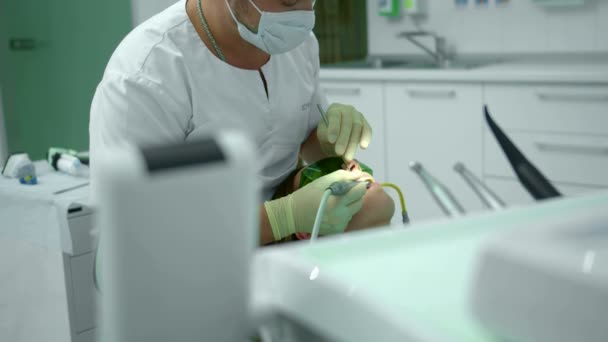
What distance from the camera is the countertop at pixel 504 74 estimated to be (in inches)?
107

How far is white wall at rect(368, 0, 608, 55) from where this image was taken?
3.23 m

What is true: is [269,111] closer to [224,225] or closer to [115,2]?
[224,225]

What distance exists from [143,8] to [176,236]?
3.51m

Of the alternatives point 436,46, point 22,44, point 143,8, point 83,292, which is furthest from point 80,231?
point 22,44

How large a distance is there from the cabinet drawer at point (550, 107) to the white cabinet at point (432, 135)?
102 mm

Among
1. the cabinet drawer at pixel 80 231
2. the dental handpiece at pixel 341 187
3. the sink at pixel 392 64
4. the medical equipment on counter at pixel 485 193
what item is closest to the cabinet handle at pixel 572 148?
the sink at pixel 392 64

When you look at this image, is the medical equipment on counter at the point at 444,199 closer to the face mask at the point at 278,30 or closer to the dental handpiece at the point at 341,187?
the dental handpiece at the point at 341,187

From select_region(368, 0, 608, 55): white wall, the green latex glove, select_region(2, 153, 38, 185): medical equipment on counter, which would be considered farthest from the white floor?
select_region(368, 0, 608, 55): white wall

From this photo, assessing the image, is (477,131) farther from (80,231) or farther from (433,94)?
(80,231)

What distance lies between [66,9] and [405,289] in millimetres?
3889

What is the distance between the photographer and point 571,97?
276 cm

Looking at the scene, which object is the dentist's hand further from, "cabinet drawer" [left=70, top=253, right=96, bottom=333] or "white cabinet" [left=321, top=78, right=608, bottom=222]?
"white cabinet" [left=321, top=78, right=608, bottom=222]

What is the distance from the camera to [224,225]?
407 millimetres

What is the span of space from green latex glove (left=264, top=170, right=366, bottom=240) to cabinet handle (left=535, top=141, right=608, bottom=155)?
164cm
